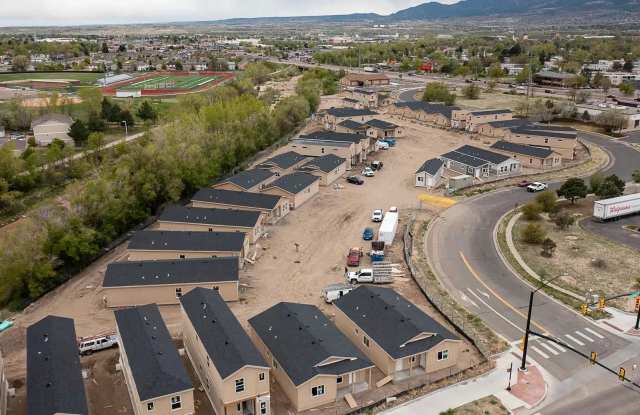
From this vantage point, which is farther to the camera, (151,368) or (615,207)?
(615,207)

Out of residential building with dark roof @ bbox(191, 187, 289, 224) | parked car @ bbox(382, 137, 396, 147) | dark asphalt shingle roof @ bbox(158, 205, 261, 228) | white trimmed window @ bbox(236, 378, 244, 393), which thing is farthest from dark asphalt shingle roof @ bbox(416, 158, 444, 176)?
white trimmed window @ bbox(236, 378, 244, 393)

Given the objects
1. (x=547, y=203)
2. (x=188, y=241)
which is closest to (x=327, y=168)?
(x=547, y=203)

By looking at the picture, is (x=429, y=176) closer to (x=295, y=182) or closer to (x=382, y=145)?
(x=295, y=182)

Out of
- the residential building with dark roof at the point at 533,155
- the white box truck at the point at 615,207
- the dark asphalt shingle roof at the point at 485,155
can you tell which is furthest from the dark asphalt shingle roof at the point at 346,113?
the white box truck at the point at 615,207

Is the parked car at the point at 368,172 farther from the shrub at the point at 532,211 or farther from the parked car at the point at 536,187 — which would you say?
the shrub at the point at 532,211

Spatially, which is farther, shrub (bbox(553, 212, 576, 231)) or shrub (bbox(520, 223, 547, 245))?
shrub (bbox(553, 212, 576, 231))

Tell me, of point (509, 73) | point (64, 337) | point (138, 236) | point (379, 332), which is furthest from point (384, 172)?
point (509, 73)

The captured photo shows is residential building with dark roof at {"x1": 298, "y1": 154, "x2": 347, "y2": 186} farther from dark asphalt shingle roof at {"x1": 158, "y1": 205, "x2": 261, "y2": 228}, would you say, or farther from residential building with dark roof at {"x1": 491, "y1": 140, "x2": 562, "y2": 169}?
residential building with dark roof at {"x1": 491, "y1": 140, "x2": 562, "y2": 169}
